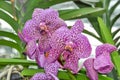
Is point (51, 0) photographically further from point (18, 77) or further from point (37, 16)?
point (37, 16)

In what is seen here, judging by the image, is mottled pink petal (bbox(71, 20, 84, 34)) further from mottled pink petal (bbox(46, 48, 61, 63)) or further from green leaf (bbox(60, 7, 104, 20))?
green leaf (bbox(60, 7, 104, 20))

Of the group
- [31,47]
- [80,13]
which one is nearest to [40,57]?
[31,47]

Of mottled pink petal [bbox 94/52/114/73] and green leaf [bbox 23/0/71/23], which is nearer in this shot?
mottled pink petal [bbox 94/52/114/73]

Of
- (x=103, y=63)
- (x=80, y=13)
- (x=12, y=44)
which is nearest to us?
(x=103, y=63)

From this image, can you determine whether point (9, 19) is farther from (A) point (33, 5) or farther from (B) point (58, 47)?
(B) point (58, 47)

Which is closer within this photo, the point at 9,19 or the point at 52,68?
the point at 52,68

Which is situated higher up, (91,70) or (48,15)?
(48,15)

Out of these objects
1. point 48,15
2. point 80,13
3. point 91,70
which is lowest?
point 91,70

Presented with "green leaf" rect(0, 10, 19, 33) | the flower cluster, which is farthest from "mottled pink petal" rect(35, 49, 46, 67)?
"green leaf" rect(0, 10, 19, 33)

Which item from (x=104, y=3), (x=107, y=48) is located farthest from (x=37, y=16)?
(x=104, y=3)
